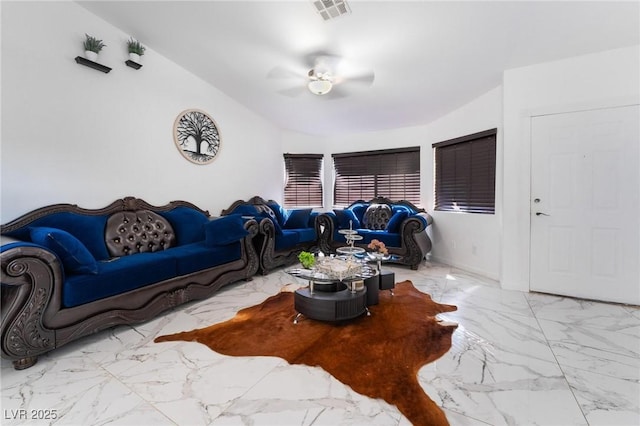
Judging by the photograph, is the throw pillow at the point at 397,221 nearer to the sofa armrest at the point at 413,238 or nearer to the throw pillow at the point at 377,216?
the sofa armrest at the point at 413,238

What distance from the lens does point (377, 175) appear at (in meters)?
5.43

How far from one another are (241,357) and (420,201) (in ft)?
13.6

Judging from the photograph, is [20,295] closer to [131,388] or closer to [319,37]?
[131,388]

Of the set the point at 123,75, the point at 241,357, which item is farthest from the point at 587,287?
the point at 123,75

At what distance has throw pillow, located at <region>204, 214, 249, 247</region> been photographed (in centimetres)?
308

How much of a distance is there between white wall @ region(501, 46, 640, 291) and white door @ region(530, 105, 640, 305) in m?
0.09

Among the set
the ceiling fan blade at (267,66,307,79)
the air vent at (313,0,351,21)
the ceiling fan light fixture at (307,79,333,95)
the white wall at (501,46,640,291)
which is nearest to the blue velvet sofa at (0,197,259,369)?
the ceiling fan light fixture at (307,79,333,95)

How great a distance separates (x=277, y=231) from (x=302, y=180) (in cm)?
205

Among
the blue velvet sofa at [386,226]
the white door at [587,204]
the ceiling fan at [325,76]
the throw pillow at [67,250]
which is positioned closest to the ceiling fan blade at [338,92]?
the ceiling fan at [325,76]

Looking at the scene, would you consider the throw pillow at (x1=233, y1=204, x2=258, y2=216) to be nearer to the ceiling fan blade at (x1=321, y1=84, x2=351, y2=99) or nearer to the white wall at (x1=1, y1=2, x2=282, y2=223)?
the white wall at (x1=1, y1=2, x2=282, y2=223)

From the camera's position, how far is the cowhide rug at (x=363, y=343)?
153 centimetres

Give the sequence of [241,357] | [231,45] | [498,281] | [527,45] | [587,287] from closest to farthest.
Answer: [241,357], [527,45], [587,287], [231,45], [498,281]

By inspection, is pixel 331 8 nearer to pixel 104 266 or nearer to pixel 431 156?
pixel 104 266

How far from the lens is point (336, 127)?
5.21m
